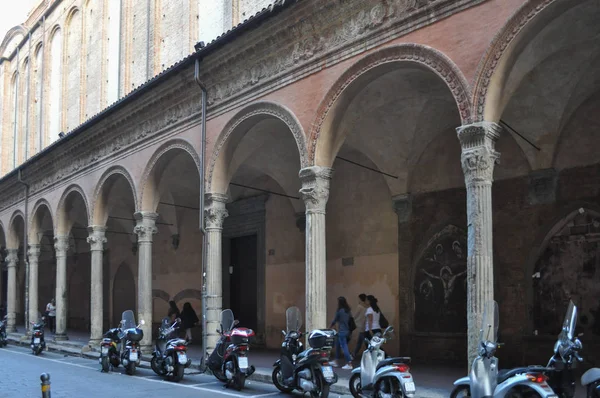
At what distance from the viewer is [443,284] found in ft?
42.8

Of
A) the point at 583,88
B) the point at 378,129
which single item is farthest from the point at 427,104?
the point at 583,88

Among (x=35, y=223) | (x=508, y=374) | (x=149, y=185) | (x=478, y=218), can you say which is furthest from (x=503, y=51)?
(x=35, y=223)

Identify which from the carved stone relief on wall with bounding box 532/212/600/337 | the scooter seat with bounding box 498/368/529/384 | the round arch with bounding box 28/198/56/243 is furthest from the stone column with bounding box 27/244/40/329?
the scooter seat with bounding box 498/368/529/384

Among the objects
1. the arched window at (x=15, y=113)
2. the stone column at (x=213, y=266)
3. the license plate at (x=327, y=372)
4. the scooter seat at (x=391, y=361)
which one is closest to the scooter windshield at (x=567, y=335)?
the scooter seat at (x=391, y=361)

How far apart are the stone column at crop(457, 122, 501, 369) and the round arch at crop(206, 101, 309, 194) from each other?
3.60 meters

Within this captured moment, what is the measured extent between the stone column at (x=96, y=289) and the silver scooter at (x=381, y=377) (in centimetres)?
1059

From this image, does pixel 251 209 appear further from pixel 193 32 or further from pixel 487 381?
pixel 487 381

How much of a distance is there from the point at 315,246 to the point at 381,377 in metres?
3.16

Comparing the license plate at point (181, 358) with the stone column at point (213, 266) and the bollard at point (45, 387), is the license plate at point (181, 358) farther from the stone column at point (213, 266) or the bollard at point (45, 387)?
the bollard at point (45, 387)

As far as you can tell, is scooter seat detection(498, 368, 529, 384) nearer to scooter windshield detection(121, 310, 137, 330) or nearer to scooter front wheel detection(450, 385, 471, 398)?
scooter front wheel detection(450, 385, 471, 398)

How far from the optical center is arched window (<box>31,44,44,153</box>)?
27.6 metres

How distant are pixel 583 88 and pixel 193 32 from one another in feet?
32.1

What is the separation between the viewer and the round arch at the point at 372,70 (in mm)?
8984

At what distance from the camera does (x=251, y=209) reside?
18.2 metres
